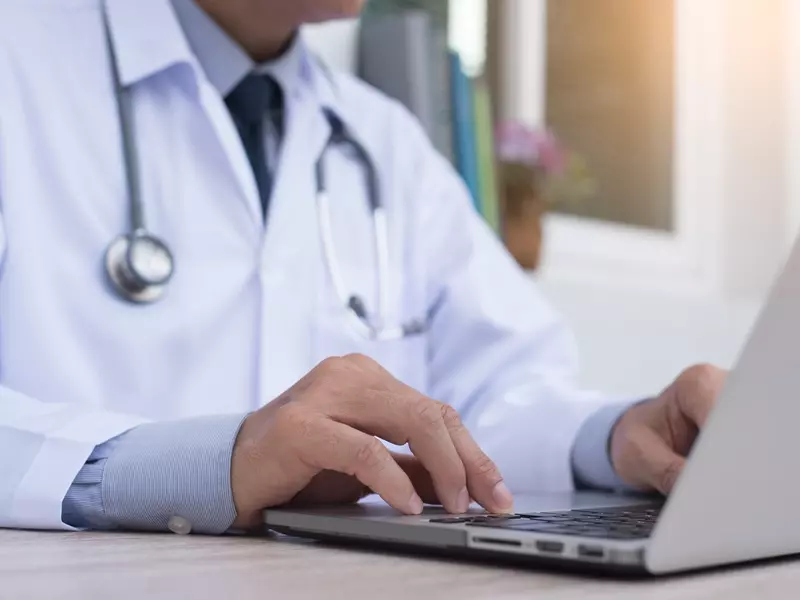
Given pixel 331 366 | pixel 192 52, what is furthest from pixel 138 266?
pixel 331 366

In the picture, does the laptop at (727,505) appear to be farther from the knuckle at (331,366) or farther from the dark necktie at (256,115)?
the dark necktie at (256,115)

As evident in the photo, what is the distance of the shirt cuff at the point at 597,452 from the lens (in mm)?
1017

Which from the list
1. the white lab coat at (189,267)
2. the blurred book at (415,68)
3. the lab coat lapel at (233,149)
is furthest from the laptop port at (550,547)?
the blurred book at (415,68)

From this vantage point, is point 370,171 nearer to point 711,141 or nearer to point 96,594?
point 96,594

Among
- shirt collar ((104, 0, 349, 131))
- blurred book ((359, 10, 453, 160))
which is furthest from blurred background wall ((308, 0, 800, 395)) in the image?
shirt collar ((104, 0, 349, 131))

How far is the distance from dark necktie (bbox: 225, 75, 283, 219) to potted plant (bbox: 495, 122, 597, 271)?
0.72 m

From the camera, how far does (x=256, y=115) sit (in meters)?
1.30

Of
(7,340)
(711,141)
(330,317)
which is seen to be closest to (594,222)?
(711,141)

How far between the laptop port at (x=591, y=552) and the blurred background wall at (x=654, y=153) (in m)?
1.52

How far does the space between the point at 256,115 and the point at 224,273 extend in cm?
24

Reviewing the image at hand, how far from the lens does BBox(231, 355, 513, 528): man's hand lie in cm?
66

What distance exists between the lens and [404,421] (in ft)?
2.29

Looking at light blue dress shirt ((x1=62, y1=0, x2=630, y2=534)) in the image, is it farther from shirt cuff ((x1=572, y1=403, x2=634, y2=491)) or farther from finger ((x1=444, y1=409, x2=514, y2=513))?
shirt cuff ((x1=572, y1=403, x2=634, y2=491))

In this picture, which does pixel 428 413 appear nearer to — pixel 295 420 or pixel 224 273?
pixel 295 420
